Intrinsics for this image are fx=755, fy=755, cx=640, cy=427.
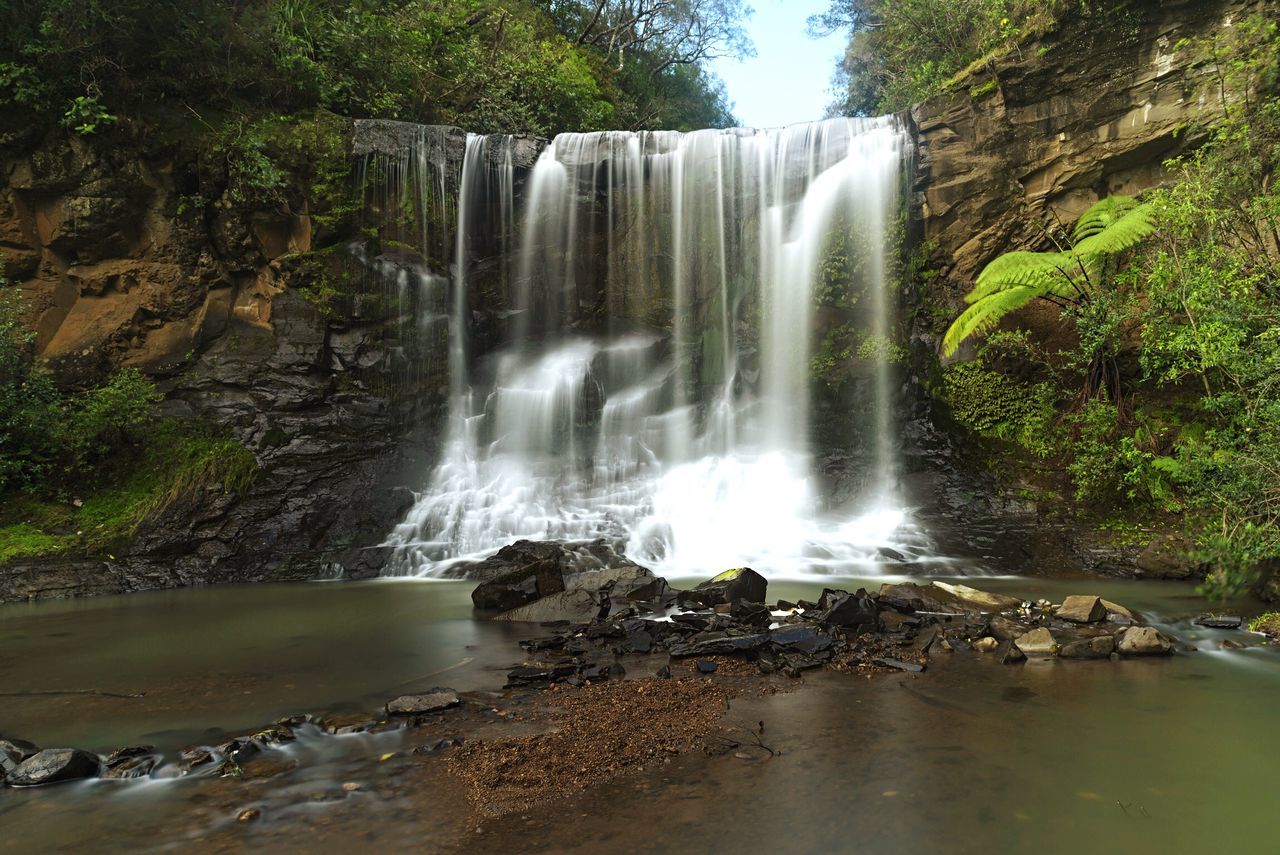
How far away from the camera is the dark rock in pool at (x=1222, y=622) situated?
6.68 m

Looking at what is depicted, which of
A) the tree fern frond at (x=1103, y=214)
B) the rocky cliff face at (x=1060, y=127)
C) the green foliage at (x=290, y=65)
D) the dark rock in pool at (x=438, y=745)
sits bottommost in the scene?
the dark rock in pool at (x=438, y=745)

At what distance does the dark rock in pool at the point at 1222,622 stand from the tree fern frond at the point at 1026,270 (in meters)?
5.67

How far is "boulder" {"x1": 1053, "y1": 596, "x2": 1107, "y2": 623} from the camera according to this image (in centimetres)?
659

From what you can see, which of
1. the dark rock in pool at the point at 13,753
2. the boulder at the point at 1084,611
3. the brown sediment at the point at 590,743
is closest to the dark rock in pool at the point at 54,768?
the dark rock in pool at the point at 13,753

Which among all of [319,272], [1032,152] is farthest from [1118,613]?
[319,272]

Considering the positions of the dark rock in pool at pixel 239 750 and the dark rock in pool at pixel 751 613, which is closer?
the dark rock in pool at pixel 239 750

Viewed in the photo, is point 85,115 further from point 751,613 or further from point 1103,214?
point 1103,214

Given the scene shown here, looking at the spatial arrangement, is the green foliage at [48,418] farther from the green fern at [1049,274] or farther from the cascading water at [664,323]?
the green fern at [1049,274]

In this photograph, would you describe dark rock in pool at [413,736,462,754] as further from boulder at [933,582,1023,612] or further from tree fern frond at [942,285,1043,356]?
tree fern frond at [942,285,1043,356]

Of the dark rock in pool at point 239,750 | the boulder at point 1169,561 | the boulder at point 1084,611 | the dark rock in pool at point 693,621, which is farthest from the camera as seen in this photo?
the boulder at point 1169,561

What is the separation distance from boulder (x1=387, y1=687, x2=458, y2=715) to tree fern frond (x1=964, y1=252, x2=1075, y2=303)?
9.75 meters

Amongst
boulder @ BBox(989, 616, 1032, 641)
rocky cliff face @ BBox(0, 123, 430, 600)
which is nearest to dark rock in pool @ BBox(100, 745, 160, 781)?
boulder @ BBox(989, 616, 1032, 641)

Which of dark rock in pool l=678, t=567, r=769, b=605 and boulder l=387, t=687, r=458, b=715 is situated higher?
dark rock in pool l=678, t=567, r=769, b=605

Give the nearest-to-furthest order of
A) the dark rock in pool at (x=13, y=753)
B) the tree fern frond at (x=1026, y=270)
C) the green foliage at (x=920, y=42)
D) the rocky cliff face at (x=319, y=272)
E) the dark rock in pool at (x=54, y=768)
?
the dark rock in pool at (x=54, y=768) → the dark rock in pool at (x=13, y=753) → the tree fern frond at (x=1026, y=270) → the rocky cliff face at (x=319, y=272) → the green foliage at (x=920, y=42)
